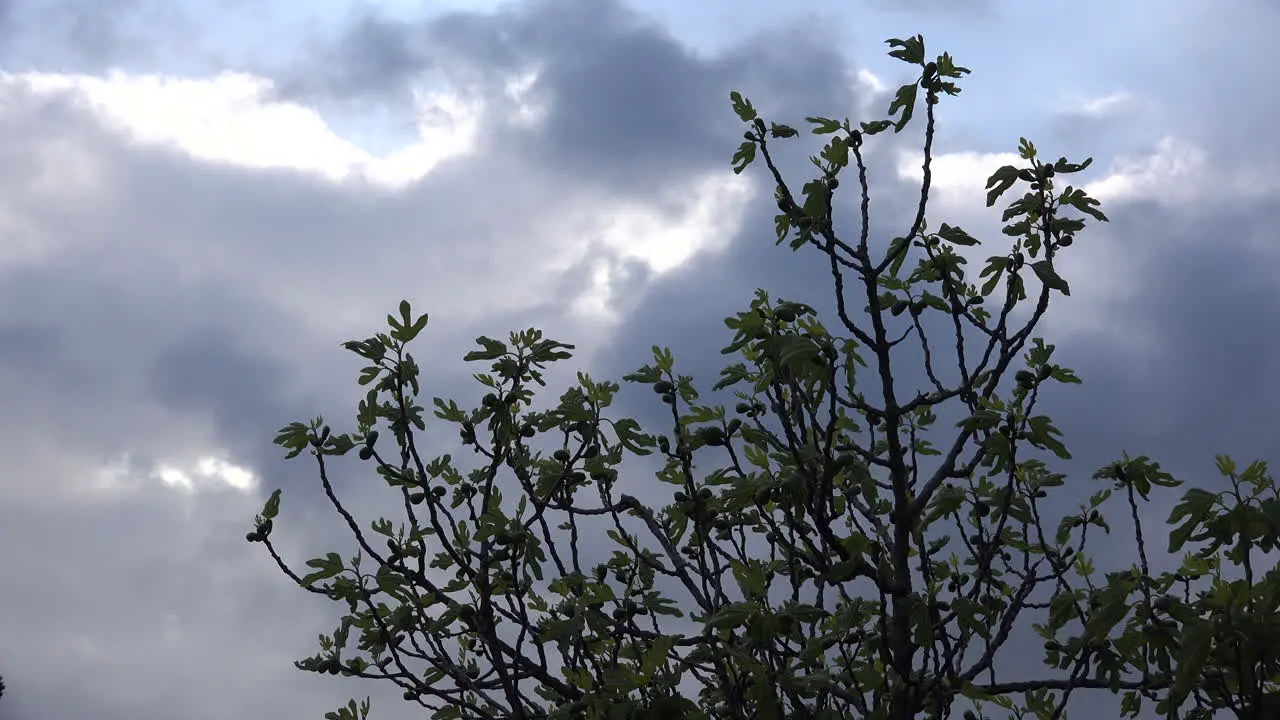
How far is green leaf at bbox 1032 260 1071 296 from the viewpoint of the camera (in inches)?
245

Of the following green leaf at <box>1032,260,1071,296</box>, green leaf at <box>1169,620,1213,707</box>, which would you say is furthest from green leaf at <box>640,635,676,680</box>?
green leaf at <box>1032,260,1071,296</box>

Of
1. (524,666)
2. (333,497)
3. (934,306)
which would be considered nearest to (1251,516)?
(934,306)

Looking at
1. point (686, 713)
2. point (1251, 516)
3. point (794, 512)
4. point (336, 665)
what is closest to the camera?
point (1251, 516)

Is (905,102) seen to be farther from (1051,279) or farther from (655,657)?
(655,657)

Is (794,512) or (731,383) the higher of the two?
(731,383)

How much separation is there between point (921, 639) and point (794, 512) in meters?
1.13

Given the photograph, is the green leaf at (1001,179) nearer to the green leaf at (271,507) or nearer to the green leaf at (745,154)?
the green leaf at (745,154)

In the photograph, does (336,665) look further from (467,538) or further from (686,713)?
(686,713)

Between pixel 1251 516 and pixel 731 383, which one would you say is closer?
pixel 1251 516

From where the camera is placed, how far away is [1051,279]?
6.22 metres

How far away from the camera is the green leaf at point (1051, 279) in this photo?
621cm

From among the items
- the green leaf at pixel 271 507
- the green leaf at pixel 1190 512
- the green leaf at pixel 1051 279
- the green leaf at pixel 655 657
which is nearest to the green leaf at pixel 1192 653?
the green leaf at pixel 1190 512

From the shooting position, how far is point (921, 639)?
19.6ft

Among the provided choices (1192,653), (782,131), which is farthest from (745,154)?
(1192,653)
